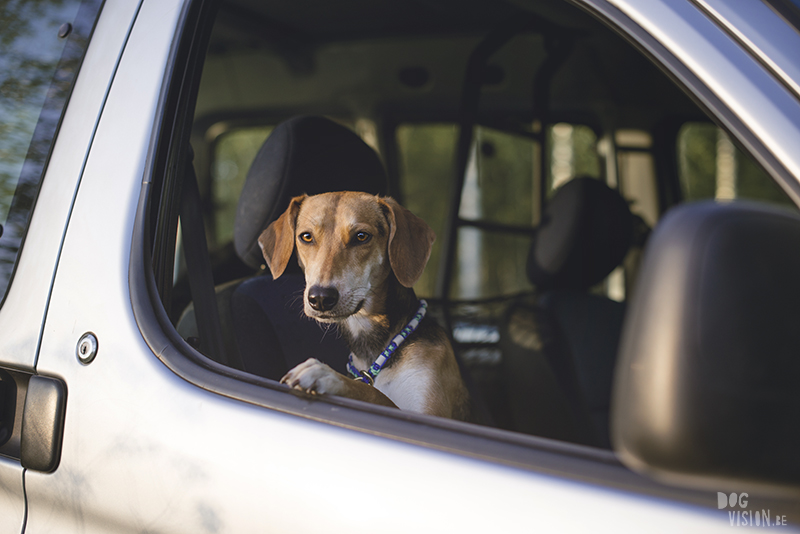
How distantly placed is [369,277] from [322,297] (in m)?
0.14

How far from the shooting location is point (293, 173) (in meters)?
1.38

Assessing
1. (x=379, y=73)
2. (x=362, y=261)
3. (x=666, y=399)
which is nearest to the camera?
(x=666, y=399)

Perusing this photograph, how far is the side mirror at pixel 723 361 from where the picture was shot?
0.57 metres

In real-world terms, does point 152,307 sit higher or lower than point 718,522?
higher

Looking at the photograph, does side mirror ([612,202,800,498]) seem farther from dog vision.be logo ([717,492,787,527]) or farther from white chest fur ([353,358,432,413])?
white chest fur ([353,358,432,413])

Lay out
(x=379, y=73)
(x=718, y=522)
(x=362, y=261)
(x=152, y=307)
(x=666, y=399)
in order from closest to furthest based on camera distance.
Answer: (x=666, y=399), (x=718, y=522), (x=152, y=307), (x=362, y=261), (x=379, y=73)

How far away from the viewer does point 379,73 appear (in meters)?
3.47

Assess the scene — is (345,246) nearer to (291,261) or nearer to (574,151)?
(291,261)

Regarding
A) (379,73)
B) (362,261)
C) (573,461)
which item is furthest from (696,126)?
(573,461)

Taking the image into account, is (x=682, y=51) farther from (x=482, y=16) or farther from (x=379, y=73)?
(x=379, y=73)

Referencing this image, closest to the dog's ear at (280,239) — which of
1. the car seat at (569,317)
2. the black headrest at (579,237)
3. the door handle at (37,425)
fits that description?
the door handle at (37,425)

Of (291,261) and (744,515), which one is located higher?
(291,261)

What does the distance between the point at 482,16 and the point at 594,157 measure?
1.39 m

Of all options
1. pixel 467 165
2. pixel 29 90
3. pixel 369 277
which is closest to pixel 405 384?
pixel 369 277
